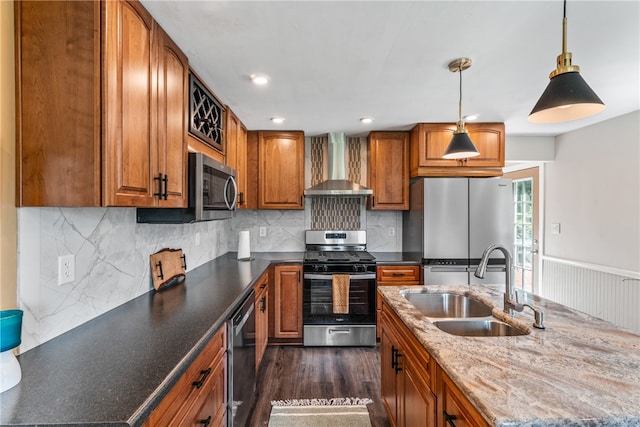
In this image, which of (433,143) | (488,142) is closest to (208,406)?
(433,143)

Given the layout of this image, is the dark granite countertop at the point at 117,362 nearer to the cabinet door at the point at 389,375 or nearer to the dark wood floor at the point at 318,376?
the cabinet door at the point at 389,375

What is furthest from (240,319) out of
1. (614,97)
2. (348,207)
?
(614,97)

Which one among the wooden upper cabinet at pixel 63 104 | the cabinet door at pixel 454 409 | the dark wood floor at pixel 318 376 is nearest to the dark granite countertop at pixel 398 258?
the dark wood floor at pixel 318 376

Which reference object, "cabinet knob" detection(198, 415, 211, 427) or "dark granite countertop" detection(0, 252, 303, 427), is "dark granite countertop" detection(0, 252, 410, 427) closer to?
"dark granite countertop" detection(0, 252, 303, 427)

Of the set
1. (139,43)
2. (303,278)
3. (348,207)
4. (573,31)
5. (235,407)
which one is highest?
(573,31)

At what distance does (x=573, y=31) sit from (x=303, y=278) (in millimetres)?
2723

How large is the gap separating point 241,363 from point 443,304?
4.31 feet

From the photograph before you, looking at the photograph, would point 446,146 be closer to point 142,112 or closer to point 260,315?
point 260,315

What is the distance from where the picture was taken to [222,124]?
259cm

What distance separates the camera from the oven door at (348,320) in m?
3.12

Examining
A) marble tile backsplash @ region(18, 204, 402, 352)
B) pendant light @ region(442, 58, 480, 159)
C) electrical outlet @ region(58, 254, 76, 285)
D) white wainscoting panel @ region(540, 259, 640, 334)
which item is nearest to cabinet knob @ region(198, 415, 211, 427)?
marble tile backsplash @ region(18, 204, 402, 352)

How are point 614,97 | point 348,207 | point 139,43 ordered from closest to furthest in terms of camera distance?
point 139,43 < point 614,97 < point 348,207

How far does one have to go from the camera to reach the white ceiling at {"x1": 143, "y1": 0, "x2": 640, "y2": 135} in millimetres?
1433

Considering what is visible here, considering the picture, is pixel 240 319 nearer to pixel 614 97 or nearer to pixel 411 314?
pixel 411 314
